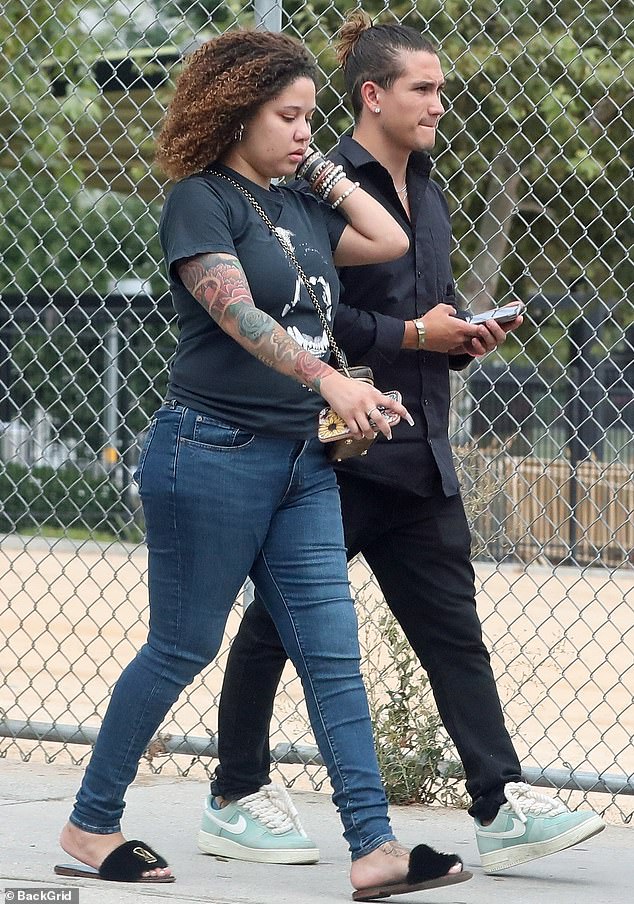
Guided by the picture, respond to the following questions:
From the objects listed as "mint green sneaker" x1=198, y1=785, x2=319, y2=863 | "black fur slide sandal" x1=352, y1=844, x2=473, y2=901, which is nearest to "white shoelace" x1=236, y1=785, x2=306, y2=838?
"mint green sneaker" x1=198, y1=785, x2=319, y2=863

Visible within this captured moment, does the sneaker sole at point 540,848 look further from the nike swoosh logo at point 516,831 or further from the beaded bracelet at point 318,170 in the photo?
the beaded bracelet at point 318,170

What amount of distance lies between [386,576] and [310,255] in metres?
0.86

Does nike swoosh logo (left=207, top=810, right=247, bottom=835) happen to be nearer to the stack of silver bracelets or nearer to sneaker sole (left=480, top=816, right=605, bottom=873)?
sneaker sole (left=480, top=816, right=605, bottom=873)

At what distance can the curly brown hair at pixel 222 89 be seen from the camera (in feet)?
10.0

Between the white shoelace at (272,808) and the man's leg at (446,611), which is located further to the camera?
the white shoelace at (272,808)

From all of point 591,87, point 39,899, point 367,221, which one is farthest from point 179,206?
point 591,87

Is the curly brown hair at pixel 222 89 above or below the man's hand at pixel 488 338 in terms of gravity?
above

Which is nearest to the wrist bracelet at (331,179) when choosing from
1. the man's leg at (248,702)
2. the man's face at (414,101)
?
the man's face at (414,101)

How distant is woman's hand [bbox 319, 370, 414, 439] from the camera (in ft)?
9.29

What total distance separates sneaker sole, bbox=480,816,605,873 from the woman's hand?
3.58ft

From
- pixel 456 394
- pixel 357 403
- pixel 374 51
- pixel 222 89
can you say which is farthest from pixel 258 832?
pixel 456 394

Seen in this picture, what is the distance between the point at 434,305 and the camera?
349 centimetres

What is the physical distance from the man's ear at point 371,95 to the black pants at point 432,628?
2.95 ft

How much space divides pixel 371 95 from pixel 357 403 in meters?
0.99
